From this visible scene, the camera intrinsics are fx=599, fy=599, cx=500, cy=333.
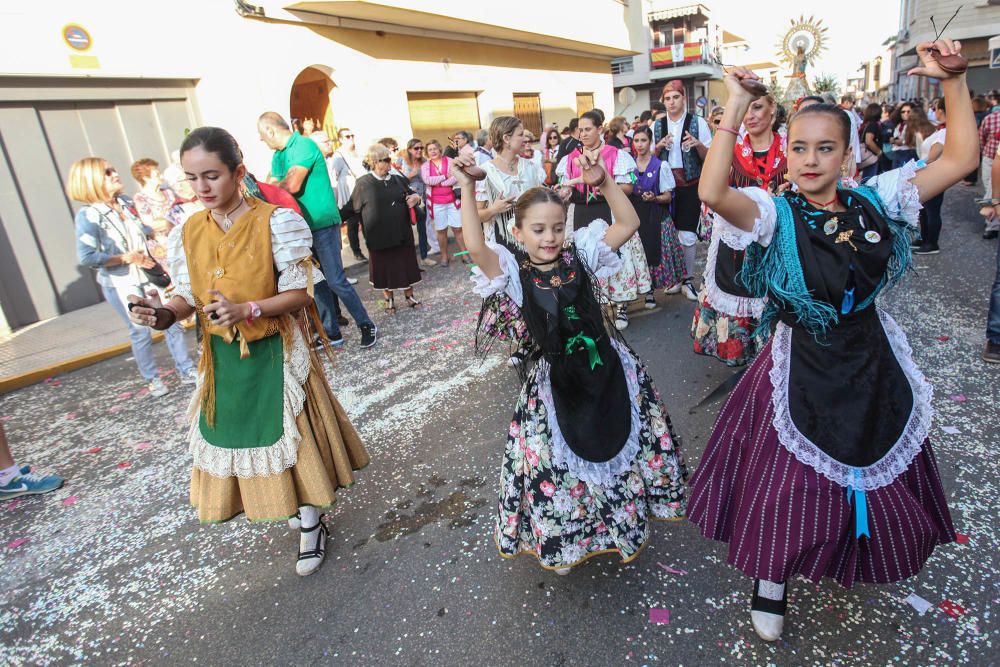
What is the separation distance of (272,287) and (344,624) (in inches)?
58.4

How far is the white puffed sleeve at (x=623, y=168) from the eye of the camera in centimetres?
540

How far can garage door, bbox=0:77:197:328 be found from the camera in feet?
25.8

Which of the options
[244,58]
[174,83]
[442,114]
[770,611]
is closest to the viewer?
[770,611]

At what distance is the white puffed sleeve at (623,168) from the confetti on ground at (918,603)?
3934mm

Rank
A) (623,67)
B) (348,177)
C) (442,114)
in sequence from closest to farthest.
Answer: (348,177)
(442,114)
(623,67)

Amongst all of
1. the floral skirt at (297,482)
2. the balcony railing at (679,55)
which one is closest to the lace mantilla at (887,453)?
the floral skirt at (297,482)

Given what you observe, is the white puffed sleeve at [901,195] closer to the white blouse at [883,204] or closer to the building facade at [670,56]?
the white blouse at [883,204]

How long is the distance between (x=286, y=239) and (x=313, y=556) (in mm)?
1537

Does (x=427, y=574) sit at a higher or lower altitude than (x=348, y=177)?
lower

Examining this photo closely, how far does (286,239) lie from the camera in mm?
2639

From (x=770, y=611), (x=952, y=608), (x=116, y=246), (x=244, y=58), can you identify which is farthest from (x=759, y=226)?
(x=244, y=58)

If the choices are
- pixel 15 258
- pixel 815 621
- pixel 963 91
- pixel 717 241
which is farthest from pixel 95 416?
pixel 963 91

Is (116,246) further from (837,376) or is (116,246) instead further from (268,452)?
(837,376)

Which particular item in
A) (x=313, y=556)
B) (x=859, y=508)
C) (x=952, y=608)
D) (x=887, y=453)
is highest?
(x=887, y=453)
